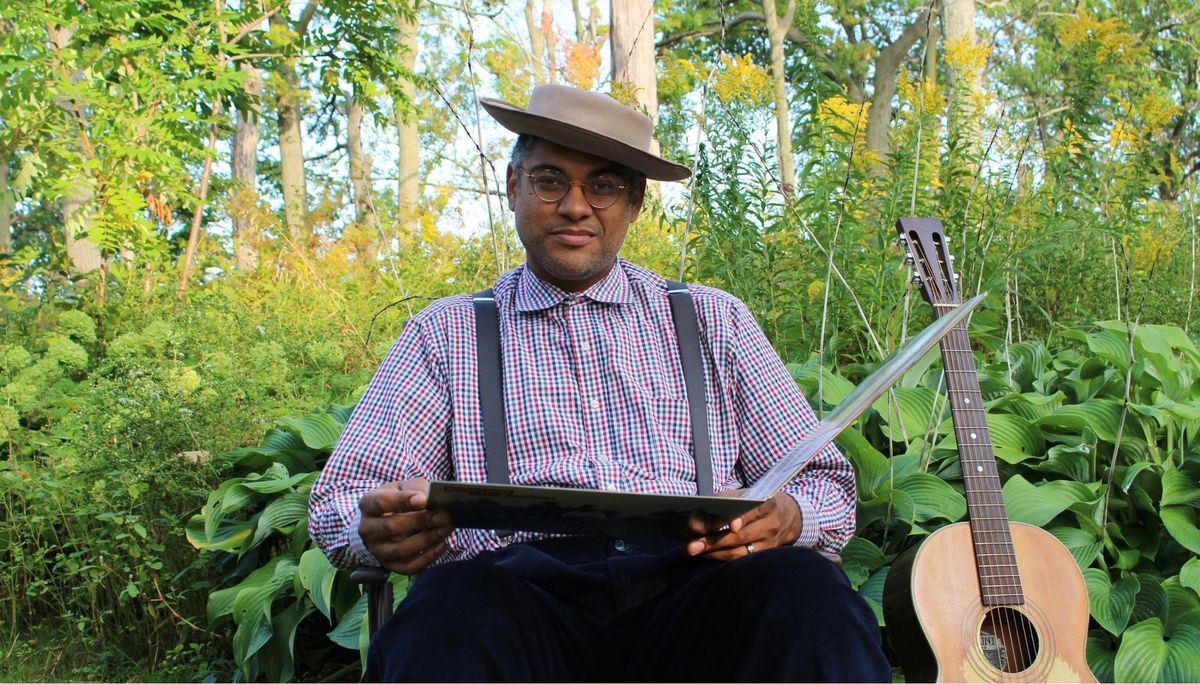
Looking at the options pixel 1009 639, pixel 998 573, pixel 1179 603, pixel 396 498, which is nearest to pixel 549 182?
pixel 396 498

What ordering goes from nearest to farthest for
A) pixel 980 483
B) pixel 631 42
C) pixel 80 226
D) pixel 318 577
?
pixel 980 483
pixel 318 577
pixel 80 226
pixel 631 42

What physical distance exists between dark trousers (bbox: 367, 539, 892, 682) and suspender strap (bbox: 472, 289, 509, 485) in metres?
0.21

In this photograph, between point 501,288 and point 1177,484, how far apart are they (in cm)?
198

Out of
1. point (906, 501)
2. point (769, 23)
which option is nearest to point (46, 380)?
point (906, 501)

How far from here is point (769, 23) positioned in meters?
19.5

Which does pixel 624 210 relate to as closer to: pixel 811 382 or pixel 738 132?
pixel 811 382

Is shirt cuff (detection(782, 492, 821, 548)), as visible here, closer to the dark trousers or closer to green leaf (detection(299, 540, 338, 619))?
the dark trousers

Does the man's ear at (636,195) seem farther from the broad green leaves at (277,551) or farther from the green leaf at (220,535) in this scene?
the green leaf at (220,535)

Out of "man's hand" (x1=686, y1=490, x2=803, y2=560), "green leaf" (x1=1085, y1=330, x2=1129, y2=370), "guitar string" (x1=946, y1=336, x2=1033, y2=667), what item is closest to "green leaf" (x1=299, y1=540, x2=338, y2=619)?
"man's hand" (x1=686, y1=490, x2=803, y2=560)

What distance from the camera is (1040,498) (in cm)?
301

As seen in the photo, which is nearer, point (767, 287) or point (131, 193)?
point (767, 287)

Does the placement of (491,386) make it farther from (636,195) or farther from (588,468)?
(636,195)

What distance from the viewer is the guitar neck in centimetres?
239

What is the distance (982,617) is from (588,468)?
3.00 feet
